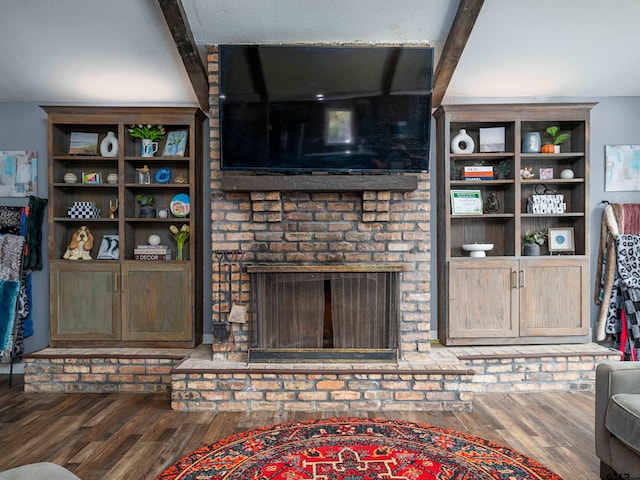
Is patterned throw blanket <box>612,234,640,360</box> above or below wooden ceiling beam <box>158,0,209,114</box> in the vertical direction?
below

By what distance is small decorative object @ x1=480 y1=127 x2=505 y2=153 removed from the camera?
4066 mm

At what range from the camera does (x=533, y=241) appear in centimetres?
414

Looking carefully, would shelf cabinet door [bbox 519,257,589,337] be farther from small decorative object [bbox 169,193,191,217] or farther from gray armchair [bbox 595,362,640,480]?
small decorative object [bbox 169,193,191,217]

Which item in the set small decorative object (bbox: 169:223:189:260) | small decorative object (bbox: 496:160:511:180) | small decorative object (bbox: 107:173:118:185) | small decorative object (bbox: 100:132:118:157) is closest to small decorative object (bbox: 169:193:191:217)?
small decorative object (bbox: 169:223:189:260)

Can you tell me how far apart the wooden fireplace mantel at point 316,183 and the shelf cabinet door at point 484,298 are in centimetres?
91

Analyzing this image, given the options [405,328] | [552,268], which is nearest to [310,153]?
[405,328]

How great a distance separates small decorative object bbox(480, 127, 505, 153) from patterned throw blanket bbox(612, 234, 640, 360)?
1.26 m

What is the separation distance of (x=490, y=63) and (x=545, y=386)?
2.48m

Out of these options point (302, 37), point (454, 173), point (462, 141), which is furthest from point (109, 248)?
point (462, 141)

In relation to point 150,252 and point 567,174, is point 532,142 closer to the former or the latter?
point 567,174

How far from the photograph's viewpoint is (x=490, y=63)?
146 inches

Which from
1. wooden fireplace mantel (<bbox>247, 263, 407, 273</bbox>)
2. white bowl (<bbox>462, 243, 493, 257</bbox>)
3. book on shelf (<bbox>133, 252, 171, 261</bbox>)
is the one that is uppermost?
white bowl (<bbox>462, 243, 493, 257</bbox>)

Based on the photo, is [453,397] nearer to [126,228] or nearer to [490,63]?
[490,63]

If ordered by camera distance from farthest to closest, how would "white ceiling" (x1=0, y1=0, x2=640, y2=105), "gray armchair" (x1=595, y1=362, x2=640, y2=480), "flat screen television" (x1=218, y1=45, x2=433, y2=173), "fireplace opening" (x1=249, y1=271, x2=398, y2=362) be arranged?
"fireplace opening" (x1=249, y1=271, x2=398, y2=362), "flat screen television" (x1=218, y1=45, x2=433, y2=173), "white ceiling" (x1=0, y1=0, x2=640, y2=105), "gray armchair" (x1=595, y1=362, x2=640, y2=480)
